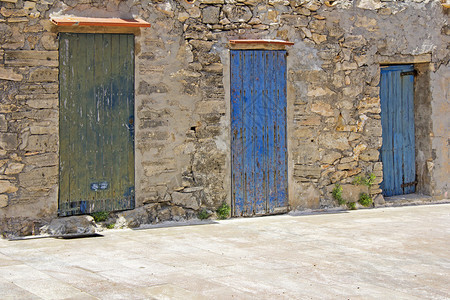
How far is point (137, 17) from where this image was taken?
7.16 m

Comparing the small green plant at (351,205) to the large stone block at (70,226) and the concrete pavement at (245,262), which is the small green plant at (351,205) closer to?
the concrete pavement at (245,262)

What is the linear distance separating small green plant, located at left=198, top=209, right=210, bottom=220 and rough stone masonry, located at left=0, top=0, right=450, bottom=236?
0.09m

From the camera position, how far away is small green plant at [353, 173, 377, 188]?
835 centimetres

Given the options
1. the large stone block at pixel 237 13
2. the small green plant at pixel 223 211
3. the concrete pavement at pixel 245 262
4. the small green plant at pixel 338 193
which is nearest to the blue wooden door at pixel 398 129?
the small green plant at pixel 338 193

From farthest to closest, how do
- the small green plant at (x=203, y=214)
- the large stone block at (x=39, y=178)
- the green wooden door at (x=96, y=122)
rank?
the small green plant at (x=203, y=214) → the green wooden door at (x=96, y=122) → the large stone block at (x=39, y=178)

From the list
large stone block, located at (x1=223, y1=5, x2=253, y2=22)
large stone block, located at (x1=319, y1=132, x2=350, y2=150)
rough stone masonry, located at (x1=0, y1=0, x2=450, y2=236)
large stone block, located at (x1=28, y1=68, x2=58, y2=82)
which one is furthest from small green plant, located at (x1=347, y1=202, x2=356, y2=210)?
large stone block, located at (x1=28, y1=68, x2=58, y2=82)

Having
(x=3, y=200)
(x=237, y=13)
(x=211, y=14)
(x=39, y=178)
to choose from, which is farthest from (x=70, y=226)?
(x=237, y=13)

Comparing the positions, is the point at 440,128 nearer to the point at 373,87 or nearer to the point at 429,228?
the point at 373,87

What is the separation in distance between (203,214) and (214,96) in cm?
154

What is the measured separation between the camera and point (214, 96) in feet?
24.9

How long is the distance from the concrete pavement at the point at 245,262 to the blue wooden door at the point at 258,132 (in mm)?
451

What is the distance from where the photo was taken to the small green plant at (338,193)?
26.9 ft

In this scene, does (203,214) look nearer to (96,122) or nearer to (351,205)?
(96,122)

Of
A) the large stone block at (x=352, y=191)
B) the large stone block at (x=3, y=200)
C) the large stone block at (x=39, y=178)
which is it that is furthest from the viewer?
the large stone block at (x=352, y=191)
